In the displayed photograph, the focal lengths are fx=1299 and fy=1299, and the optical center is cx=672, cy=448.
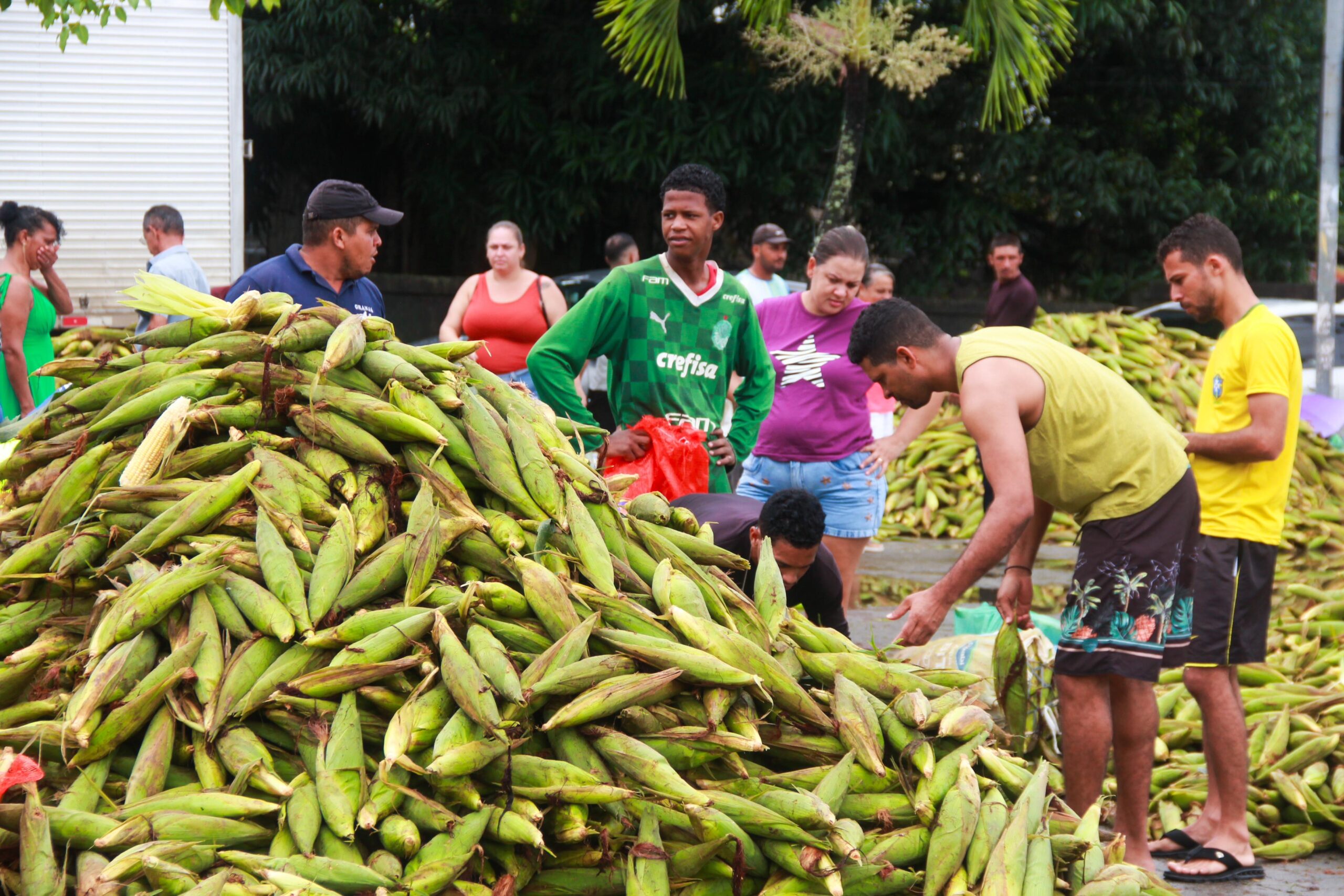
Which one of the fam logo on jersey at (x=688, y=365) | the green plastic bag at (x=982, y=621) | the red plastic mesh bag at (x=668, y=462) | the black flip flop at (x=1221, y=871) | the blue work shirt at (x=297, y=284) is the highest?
the blue work shirt at (x=297, y=284)

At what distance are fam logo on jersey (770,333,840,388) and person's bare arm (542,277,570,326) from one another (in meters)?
1.56

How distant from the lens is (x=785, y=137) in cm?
1659

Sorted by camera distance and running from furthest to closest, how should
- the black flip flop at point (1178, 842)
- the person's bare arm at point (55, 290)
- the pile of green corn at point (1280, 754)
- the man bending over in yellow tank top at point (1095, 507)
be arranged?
the person's bare arm at point (55, 290) → the pile of green corn at point (1280, 754) → the black flip flop at point (1178, 842) → the man bending over in yellow tank top at point (1095, 507)

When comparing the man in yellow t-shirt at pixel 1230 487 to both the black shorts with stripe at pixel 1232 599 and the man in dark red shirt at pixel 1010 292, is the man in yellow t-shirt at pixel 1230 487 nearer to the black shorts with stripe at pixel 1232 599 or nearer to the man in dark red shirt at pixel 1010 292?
the black shorts with stripe at pixel 1232 599

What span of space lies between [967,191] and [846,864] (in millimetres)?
16410

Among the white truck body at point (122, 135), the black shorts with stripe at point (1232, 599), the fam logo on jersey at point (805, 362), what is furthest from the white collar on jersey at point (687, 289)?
the white truck body at point (122, 135)

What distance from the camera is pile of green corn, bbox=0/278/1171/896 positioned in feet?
7.52

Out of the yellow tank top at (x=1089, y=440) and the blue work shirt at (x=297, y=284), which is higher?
the blue work shirt at (x=297, y=284)

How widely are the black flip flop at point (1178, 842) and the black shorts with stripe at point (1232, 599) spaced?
23.2 inches

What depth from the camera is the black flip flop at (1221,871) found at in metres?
4.30

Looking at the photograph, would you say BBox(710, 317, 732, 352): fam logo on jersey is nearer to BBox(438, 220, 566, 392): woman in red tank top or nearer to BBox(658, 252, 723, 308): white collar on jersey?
BBox(658, 252, 723, 308): white collar on jersey

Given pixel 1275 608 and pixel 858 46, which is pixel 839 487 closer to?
pixel 1275 608

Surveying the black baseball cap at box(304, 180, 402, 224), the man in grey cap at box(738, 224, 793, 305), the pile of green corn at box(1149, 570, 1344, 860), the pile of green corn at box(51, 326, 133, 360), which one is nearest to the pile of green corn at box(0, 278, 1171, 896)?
the black baseball cap at box(304, 180, 402, 224)

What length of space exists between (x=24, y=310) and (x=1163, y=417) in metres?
7.86
